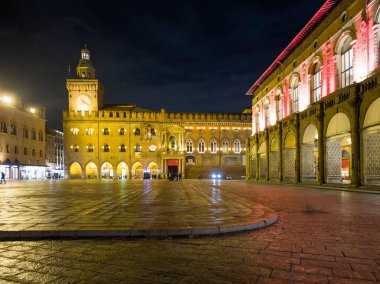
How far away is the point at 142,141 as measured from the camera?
6519cm

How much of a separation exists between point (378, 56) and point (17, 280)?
20099 millimetres

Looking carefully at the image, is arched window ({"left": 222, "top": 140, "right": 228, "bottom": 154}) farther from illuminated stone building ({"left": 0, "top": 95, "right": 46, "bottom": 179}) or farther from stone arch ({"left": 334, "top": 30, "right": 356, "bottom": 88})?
stone arch ({"left": 334, "top": 30, "right": 356, "bottom": 88})

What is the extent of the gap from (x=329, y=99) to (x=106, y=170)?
49.9 metres

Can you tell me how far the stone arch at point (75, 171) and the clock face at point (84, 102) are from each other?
11188mm

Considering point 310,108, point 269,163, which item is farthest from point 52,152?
point 310,108

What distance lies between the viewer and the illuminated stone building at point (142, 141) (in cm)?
6406

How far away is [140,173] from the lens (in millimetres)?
65375

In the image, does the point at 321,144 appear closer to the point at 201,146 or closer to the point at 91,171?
the point at 201,146

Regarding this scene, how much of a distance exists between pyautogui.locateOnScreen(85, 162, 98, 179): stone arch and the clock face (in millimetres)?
11303

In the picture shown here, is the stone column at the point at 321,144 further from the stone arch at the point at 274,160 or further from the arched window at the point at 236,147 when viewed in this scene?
the arched window at the point at 236,147

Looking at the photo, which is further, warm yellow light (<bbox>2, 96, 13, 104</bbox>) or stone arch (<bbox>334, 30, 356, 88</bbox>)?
warm yellow light (<bbox>2, 96, 13, 104</bbox>)

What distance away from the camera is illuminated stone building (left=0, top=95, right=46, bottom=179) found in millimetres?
51562

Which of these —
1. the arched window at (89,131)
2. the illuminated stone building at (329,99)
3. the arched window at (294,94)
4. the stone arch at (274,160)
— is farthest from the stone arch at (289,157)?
the arched window at (89,131)

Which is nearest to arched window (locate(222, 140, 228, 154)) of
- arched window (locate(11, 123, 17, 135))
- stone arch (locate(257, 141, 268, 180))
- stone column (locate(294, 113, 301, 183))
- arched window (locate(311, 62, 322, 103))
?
stone arch (locate(257, 141, 268, 180))
